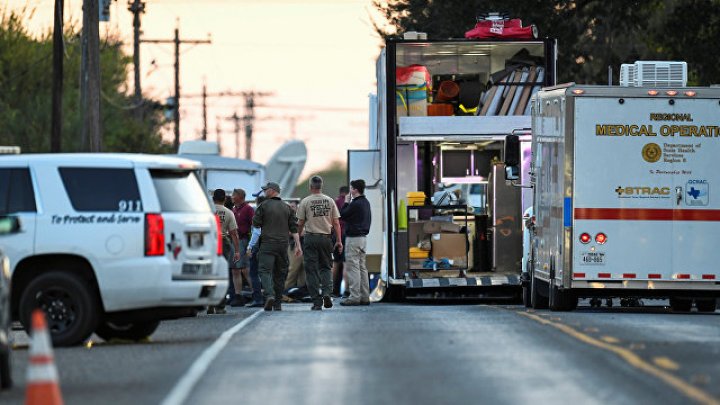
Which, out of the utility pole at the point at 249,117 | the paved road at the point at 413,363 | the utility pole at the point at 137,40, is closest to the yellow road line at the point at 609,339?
the paved road at the point at 413,363

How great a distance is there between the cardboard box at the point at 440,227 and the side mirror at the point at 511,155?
213cm

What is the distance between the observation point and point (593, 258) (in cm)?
2289

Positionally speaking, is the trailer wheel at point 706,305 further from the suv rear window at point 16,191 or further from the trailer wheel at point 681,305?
the suv rear window at point 16,191

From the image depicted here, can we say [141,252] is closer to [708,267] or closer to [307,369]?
[307,369]

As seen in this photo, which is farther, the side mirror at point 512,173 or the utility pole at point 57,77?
the utility pole at point 57,77

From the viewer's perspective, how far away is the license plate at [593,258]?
2288 centimetres

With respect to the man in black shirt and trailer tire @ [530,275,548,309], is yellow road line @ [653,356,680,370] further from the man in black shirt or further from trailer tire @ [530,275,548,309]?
the man in black shirt

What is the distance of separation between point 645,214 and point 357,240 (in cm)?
550

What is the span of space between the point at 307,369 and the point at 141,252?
11.7 feet

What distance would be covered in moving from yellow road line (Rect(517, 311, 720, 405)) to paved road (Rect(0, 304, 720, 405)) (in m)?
0.01

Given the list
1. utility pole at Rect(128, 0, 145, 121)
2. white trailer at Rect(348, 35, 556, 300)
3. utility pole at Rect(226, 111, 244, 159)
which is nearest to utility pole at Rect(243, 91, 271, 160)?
utility pole at Rect(226, 111, 244, 159)

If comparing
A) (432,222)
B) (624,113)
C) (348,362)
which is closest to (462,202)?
(432,222)

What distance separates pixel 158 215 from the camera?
17281mm

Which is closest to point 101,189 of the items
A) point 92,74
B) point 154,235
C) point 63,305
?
point 154,235
